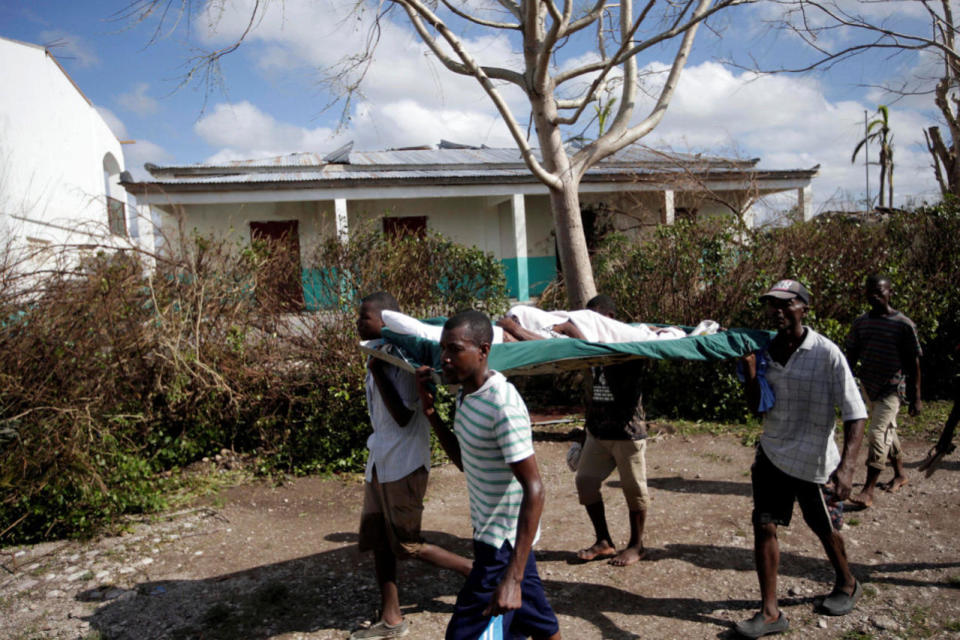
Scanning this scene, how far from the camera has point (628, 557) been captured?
4.46 meters

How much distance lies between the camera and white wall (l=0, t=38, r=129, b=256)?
14.3m

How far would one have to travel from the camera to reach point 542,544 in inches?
193

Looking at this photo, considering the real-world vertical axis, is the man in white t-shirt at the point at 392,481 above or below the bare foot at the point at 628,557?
above

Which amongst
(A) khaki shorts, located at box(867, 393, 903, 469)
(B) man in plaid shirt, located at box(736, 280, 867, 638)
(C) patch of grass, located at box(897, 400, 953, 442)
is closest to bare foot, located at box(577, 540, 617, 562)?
(B) man in plaid shirt, located at box(736, 280, 867, 638)

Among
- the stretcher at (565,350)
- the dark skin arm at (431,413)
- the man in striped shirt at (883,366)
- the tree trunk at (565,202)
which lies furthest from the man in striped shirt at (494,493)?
the tree trunk at (565,202)

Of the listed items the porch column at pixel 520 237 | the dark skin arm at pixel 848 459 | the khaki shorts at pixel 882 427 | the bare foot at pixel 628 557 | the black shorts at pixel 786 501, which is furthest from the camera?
the porch column at pixel 520 237

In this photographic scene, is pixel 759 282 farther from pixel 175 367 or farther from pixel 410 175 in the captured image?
pixel 410 175

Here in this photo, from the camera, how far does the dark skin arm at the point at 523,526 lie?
246 centimetres

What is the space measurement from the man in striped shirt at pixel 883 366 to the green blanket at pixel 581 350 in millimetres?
2427

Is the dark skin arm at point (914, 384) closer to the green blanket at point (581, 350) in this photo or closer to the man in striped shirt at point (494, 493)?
the green blanket at point (581, 350)

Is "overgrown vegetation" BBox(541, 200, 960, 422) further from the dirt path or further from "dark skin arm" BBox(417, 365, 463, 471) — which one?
"dark skin arm" BBox(417, 365, 463, 471)

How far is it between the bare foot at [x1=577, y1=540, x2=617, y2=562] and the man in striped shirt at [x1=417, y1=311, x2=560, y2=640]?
190 cm

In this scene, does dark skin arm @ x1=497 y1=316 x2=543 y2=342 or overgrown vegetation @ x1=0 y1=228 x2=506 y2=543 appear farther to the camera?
overgrown vegetation @ x1=0 y1=228 x2=506 y2=543

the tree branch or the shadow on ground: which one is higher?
the tree branch
